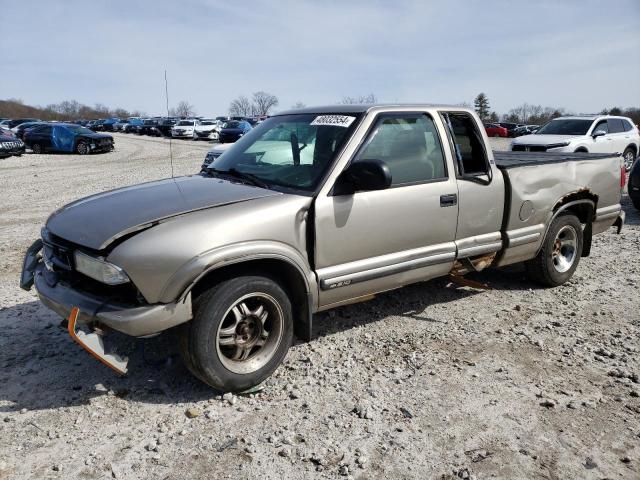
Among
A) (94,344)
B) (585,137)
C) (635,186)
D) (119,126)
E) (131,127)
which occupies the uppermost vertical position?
(119,126)

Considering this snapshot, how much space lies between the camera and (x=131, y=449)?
2854 mm

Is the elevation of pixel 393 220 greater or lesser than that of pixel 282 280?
greater

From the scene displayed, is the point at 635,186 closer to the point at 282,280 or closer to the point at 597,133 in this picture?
the point at 597,133

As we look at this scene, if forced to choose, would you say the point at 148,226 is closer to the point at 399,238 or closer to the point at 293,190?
the point at 293,190

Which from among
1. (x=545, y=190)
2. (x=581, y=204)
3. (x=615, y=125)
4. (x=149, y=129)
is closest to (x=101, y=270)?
(x=545, y=190)

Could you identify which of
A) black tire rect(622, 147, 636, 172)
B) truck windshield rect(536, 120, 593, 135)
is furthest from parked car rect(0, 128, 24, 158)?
black tire rect(622, 147, 636, 172)

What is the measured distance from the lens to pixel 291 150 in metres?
4.13

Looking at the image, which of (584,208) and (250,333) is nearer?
(250,333)

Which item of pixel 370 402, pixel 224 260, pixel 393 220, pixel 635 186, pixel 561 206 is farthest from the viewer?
pixel 635 186

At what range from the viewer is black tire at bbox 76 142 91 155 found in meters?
24.3

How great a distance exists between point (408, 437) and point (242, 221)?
5.30ft

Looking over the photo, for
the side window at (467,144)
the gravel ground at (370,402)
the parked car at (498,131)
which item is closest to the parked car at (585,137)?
the gravel ground at (370,402)

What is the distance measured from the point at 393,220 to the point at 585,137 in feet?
39.7

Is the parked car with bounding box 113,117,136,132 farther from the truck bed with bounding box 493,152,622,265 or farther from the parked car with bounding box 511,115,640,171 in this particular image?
the truck bed with bounding box 493,152,622,265
